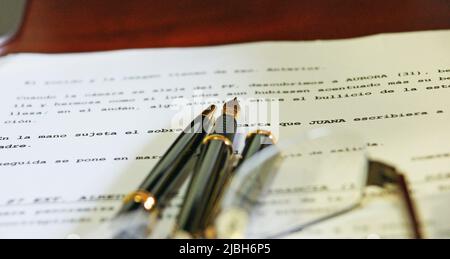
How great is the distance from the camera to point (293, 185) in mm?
316

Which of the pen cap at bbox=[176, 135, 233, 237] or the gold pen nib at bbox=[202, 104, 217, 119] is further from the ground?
the gold pen nib at bbox=[202, 104, 217, 119]

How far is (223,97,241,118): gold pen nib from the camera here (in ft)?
1.21

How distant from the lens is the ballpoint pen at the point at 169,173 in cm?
31

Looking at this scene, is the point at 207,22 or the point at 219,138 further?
the point at 207,22

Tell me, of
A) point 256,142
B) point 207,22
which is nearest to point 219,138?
point 256,142

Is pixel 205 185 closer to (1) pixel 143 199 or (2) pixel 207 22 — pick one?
(1) pixel 143 199

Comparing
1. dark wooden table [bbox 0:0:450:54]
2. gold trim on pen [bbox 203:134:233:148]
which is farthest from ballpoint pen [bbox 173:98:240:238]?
dark wooden table [bbox 0:0:450:54]

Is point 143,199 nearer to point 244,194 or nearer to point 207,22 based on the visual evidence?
point 244,194

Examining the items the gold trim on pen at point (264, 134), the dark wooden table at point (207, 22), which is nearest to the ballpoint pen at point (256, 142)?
the gold trim on pen at point (264, 134)

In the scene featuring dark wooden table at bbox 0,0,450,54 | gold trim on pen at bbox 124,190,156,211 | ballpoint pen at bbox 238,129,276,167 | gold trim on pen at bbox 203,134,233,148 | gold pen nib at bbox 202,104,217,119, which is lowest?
gold trim on pen at bbox 124,190,156,211

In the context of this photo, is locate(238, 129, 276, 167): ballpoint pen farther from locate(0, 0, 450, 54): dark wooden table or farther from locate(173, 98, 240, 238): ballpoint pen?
locate(0, 0, 450, 54): dark wooden table

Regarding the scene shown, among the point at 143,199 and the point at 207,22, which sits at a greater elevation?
the point at 207,22

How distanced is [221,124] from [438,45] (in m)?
0.19

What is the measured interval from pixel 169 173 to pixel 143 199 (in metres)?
0.02
